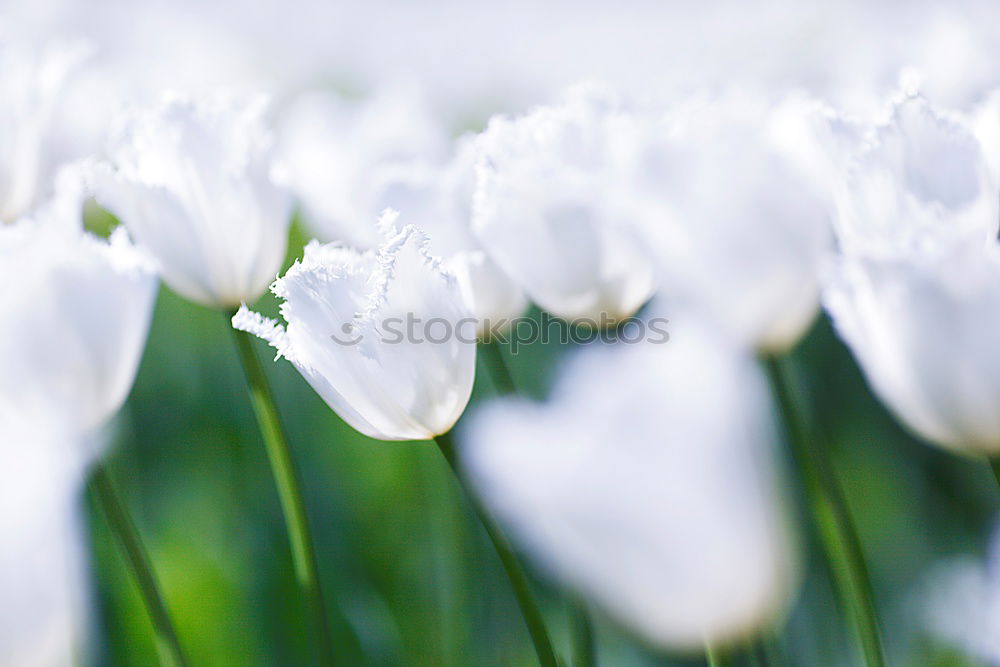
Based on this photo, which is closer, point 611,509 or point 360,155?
point 611,509

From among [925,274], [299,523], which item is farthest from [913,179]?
[299,523]

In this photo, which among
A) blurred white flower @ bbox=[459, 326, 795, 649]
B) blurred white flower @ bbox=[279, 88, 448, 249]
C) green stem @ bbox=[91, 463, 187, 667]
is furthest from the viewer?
blurred white flower @ bbox=[279, 88, 448, 249]

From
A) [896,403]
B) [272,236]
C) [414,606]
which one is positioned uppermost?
[272,236]

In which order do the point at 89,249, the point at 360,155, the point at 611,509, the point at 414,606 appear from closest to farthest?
the point at 611,509 → the point at 89,249 → the point at 360,155 → the point at 414,606

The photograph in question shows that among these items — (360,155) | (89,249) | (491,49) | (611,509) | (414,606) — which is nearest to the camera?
(611,509)

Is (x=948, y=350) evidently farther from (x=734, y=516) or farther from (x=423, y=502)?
(x=423, y=502)

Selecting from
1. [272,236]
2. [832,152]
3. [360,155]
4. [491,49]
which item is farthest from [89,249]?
[491,49]

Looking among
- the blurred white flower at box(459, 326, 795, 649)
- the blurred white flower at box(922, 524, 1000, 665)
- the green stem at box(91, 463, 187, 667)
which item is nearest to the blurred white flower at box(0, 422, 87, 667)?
the green stem at box(91, 463, 187, 667)

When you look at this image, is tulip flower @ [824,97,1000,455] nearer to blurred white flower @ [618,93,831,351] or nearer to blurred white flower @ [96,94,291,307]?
blurred white flower @ [618,93,831,351]
